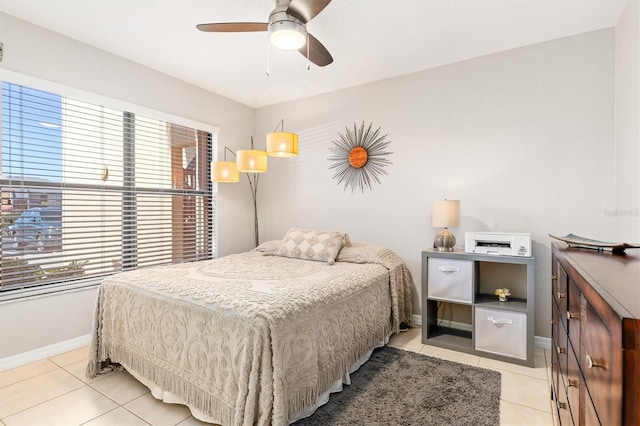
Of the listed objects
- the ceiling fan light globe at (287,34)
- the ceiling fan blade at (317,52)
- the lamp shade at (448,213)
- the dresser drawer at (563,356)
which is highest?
the ceiling fan blade at (317,52)

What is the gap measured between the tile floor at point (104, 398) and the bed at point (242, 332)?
A: 10cm

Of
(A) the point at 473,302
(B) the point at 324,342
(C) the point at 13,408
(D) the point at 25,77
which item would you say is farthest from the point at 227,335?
(D) the point at 25,77

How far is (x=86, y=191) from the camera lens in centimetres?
291

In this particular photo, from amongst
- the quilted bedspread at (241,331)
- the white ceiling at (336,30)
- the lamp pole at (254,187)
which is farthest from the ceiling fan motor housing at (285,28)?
the lamp pole at (254,187)

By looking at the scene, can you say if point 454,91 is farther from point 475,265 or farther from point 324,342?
point 324,342

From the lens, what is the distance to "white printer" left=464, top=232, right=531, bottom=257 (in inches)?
100

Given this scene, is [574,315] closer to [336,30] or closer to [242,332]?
[242,332]

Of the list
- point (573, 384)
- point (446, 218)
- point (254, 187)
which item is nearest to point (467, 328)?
point (446, 218)

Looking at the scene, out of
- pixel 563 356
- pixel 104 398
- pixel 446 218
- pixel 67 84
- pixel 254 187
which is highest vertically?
pixel 67 84

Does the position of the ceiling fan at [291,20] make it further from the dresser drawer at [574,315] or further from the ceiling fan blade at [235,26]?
the dresser drawer at [574,315]

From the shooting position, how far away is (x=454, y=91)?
319 centimetres

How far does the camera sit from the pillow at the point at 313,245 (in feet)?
10.4

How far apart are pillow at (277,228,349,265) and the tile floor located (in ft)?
4.60

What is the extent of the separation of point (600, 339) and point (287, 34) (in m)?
1.88
